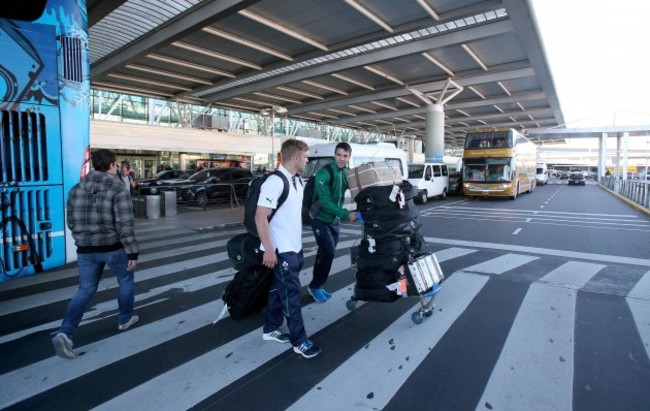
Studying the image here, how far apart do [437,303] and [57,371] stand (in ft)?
12.8

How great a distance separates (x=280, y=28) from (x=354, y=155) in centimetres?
791

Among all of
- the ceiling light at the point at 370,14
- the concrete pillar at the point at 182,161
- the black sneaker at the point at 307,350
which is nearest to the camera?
the black sneaker at the point at 307,350

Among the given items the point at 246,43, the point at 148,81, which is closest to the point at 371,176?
the point at 246,43

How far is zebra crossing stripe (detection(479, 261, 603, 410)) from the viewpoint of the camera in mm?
2809

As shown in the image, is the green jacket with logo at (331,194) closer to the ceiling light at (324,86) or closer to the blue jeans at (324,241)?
the blue jeans at (324,241)

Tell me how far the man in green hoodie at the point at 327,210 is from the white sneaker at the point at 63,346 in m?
2.56

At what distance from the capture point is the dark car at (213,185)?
17.0 m

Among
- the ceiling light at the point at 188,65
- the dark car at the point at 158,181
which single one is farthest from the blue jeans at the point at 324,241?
the ceiling light at the point at 188,65

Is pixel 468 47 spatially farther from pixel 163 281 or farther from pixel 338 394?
pixel 338 394

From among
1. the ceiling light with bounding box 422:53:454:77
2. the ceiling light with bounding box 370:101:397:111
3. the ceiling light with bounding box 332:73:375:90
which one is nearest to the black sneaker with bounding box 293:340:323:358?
the ceiling light with bounding box 422:53:454:77

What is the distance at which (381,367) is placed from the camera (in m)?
3.27

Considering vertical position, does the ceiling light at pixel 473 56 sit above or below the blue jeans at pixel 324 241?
above

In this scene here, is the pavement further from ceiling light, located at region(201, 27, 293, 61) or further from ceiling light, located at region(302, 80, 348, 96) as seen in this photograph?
ceiling light, located at region(302, 80, 348, 96)

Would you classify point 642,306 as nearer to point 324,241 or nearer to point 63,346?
point 324,241
